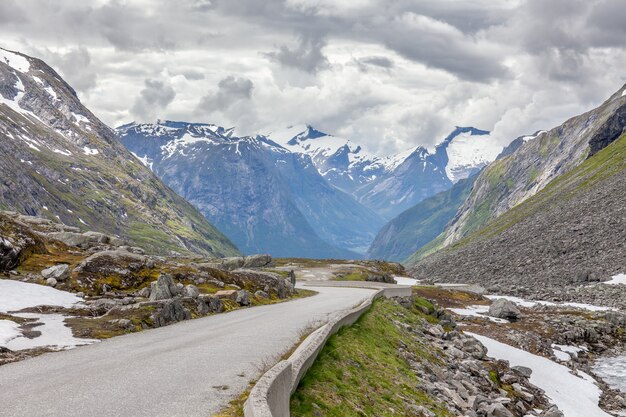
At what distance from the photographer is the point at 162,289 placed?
35.6m

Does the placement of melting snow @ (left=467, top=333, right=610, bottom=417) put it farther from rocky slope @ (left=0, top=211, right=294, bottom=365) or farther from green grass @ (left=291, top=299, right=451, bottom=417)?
rocky slope @ (left=0, top=211, right=294, bottom=365)

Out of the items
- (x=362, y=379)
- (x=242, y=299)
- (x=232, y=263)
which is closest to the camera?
(x=362, y=379)

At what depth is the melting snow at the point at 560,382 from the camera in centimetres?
3694

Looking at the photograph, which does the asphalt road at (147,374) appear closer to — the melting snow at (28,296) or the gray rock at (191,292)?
the melting snow at (28,296)

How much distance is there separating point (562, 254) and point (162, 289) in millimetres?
107974

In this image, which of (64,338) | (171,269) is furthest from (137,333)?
(171,269)

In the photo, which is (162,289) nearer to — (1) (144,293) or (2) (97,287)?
(1) (144,293)

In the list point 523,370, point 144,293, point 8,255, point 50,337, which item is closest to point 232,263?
point 144,293

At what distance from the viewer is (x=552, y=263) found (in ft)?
392

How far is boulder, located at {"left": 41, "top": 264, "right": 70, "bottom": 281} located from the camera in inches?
1366

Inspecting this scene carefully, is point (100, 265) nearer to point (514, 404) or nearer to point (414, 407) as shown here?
→ point (414, 407)

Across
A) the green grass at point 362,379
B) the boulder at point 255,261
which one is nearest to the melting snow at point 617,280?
the boulder at point 255,261

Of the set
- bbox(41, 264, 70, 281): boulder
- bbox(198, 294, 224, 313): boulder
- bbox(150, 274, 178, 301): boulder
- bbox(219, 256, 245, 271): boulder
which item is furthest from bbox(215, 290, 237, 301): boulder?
bbox(219, 256, 245, 271): boulder

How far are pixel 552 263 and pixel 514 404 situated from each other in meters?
95.7
